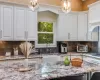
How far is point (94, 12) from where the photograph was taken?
4.77 m

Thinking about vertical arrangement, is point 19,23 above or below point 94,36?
above

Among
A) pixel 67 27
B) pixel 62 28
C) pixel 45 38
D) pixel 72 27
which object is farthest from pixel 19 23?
pixel 72 27

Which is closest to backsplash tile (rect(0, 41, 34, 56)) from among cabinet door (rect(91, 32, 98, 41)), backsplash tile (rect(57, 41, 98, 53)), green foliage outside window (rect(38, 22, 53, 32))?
green foliage outside window (rect(38, 22, 53, 32))

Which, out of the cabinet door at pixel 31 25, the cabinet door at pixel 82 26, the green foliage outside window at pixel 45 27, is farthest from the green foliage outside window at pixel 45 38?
the cabinet door at pixel 82 26

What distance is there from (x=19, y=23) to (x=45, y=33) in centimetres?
134

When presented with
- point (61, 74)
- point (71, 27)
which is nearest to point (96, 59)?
point (71, 27)

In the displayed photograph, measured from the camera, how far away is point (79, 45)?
5.52 m

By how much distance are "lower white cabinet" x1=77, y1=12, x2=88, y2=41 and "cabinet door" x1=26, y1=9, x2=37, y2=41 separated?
182cm

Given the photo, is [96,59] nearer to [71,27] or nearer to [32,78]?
[71,27]

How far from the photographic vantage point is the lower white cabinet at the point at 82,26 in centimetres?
528

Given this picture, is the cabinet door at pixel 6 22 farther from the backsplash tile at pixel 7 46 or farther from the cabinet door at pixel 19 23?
the backsplash tile at pixel 7 46

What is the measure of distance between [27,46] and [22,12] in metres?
2.56

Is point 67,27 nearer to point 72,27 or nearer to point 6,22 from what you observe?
point 72,27

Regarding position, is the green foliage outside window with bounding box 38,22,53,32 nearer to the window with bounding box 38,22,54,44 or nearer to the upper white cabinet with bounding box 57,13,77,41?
the window with bounding box 38,22,54,44
